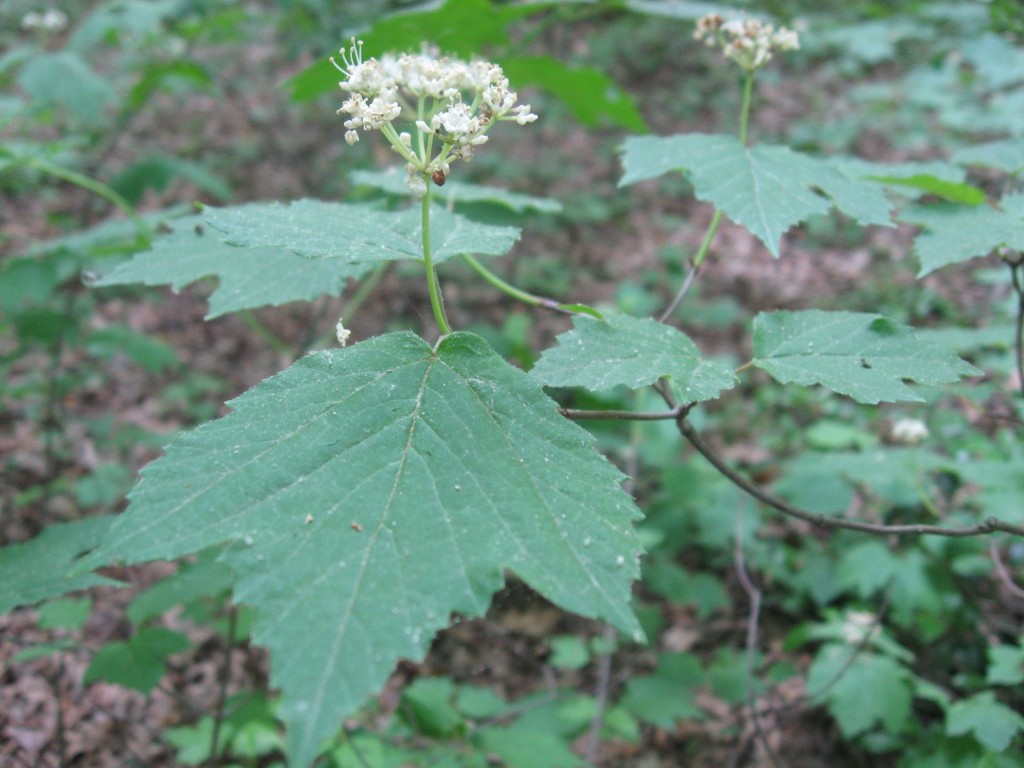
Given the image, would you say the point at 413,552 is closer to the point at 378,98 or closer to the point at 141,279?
the point at 378,98

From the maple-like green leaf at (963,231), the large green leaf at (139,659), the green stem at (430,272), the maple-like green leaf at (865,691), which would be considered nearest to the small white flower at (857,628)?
the maple-like green leaf at (865,691)

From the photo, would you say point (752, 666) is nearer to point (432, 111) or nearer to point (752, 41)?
point (752, 41)

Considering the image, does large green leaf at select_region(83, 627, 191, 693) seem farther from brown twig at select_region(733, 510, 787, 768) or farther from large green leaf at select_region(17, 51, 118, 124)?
large green leaf at select_region(17, 51, 118, 124)

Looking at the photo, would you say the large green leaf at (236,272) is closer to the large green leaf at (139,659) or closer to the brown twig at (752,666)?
the large green leaf at (139,659)

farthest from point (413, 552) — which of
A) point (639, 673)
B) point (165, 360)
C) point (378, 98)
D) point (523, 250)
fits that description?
point (523, 250)

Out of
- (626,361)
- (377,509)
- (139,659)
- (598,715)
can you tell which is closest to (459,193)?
(626,361)
